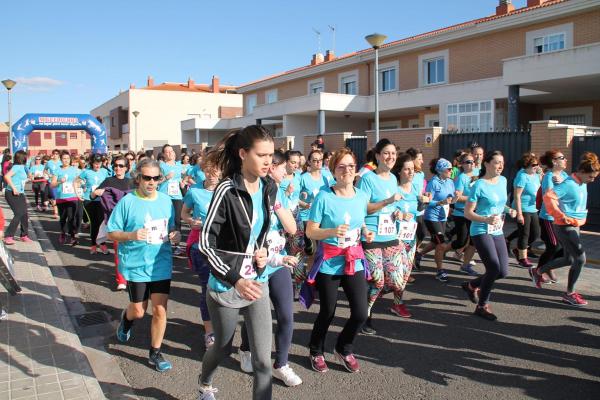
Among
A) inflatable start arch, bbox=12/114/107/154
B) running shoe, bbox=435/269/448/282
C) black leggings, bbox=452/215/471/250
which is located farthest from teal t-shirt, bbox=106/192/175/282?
inflatable start arch, bbox=12/114/107/154

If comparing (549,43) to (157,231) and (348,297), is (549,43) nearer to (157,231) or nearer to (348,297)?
(348,297)

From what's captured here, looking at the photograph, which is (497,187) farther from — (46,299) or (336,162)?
(46,299)

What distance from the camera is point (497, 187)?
548 centimetres

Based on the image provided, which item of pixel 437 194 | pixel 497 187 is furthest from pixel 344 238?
pixel 437 194

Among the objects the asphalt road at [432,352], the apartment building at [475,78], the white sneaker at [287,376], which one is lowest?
the asphalt road at [432,352]

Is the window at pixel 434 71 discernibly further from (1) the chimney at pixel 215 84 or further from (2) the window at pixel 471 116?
(1) the chimney at pixel 215 84

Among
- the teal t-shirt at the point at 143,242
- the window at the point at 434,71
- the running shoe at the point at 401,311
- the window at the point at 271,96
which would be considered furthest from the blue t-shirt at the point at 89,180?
the window at the point at 271,96

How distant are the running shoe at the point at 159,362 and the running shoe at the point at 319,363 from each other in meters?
1.22

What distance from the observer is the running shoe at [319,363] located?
4.07 m

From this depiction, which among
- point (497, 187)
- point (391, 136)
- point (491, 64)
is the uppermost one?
point (491, 64)

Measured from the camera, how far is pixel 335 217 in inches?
157

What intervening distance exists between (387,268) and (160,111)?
50.0 metres

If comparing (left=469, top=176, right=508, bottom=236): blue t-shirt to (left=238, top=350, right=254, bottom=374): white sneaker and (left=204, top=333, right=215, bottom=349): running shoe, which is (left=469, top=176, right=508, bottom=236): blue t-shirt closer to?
(left=238, top=350, right=254, bottom=374): white sneaker

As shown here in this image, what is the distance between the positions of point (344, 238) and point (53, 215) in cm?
1448
